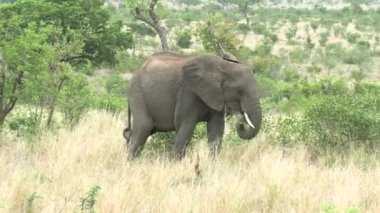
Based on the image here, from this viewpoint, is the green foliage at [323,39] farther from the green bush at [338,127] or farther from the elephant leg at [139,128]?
the elephant leg at [139,128]

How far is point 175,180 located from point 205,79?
1.68 meters

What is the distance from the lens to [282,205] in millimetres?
5719

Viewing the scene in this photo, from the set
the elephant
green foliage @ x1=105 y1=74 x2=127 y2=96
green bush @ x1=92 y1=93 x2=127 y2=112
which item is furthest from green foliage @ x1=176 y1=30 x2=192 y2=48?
the elephant

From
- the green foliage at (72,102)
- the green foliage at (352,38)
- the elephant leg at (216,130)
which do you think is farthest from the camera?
the green foliage at (352,38)

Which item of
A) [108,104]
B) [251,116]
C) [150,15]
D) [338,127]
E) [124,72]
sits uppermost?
[150,15]

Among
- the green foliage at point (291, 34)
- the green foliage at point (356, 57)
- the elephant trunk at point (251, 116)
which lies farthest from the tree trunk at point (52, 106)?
the green foliage at point (291, 34)

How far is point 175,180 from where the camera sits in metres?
6.79

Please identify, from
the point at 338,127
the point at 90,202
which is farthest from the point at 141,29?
the point at 90,202

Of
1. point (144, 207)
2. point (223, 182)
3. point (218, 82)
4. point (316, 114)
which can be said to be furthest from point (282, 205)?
point (316, 114)

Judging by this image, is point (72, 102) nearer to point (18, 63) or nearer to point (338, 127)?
point (18, 63)

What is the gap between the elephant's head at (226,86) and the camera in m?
7.88

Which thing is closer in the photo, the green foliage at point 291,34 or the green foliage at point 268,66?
the green foliage at point 268,66

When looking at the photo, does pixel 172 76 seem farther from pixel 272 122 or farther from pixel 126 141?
pixel 272 122

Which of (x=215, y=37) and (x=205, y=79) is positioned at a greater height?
(x=215, y=37)
